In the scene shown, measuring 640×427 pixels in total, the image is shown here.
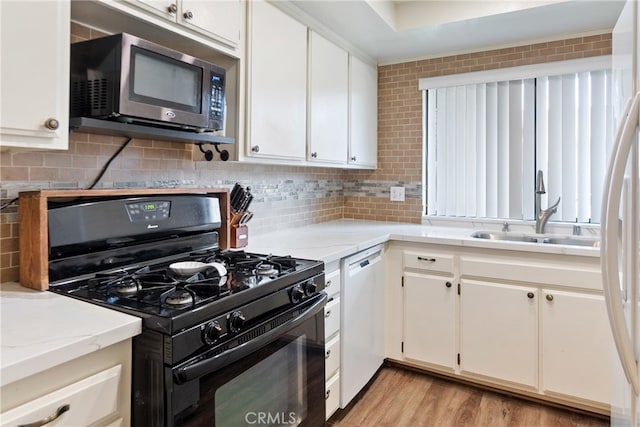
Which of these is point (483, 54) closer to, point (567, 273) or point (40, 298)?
point (567, 273)

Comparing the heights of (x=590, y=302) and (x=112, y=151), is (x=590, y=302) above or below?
below

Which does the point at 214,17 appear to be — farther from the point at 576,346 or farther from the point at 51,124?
the point at 576,346

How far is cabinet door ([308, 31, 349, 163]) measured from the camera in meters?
2.33

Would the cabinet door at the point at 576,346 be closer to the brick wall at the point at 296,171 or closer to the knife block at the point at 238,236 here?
the brick wall at the point at 296,171

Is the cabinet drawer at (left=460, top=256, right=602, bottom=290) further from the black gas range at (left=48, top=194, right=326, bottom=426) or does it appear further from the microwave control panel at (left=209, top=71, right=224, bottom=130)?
the microwave control panel at (left=209, top=71, right=224, bottom=130)

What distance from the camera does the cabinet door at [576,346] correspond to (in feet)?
6.72

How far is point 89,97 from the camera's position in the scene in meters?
1.34

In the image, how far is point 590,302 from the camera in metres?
2.05

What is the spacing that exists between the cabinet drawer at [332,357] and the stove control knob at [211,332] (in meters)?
0.91

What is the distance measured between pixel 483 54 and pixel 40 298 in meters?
2.89

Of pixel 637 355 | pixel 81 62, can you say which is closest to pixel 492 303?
pixel 637 355

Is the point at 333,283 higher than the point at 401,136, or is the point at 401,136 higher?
the point at 401,136

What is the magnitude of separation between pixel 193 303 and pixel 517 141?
2478 mm

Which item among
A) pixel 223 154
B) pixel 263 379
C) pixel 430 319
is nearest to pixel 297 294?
pixel 263 379
